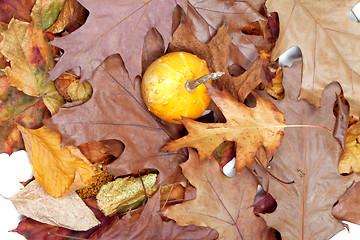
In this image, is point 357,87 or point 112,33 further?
point 357,87

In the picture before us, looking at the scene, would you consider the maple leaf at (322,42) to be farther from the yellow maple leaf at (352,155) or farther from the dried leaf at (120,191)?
the dried leaf at (120,191)

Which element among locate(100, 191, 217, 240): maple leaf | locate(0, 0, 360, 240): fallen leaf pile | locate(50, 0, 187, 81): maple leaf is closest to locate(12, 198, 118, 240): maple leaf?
locate(0, 0, 360, 240): fallen leaf pile

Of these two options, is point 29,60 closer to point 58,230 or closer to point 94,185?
point 94,185

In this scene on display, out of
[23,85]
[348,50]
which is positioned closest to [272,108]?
[348,50]

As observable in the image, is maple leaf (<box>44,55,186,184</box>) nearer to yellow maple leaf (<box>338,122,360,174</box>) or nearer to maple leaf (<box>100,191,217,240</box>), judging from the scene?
maple leaf (<box>100,191,217,240</box>)

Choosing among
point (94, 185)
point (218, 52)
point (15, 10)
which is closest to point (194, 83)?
point (218, 52)

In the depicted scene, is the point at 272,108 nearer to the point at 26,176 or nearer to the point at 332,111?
the point at 332,111
